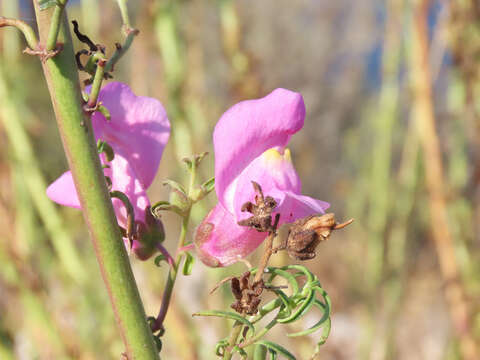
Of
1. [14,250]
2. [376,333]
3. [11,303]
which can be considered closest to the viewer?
[14,250]

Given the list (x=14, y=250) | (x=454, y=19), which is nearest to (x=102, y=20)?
(x=14, y=250)

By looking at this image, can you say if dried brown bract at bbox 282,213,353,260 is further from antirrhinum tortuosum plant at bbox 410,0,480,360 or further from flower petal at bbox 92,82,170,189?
antirrhinum tortuosum plant at bbox 410,0,480,360

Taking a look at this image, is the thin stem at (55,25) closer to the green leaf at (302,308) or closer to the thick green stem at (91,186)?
the thick green stem at (91,186)

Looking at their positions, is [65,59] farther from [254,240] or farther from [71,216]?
[71,216]

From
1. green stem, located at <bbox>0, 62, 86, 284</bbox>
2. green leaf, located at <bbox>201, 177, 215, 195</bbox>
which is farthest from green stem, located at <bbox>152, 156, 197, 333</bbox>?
green stem, located at <bbox>0, 62, 86, 284</bbox>

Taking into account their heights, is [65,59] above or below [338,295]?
below

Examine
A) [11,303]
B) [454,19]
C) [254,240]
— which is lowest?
[254,240]

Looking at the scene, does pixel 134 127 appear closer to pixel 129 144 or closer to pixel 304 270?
pixel 129 144

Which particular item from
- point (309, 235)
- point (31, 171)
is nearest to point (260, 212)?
point (309, 235)
